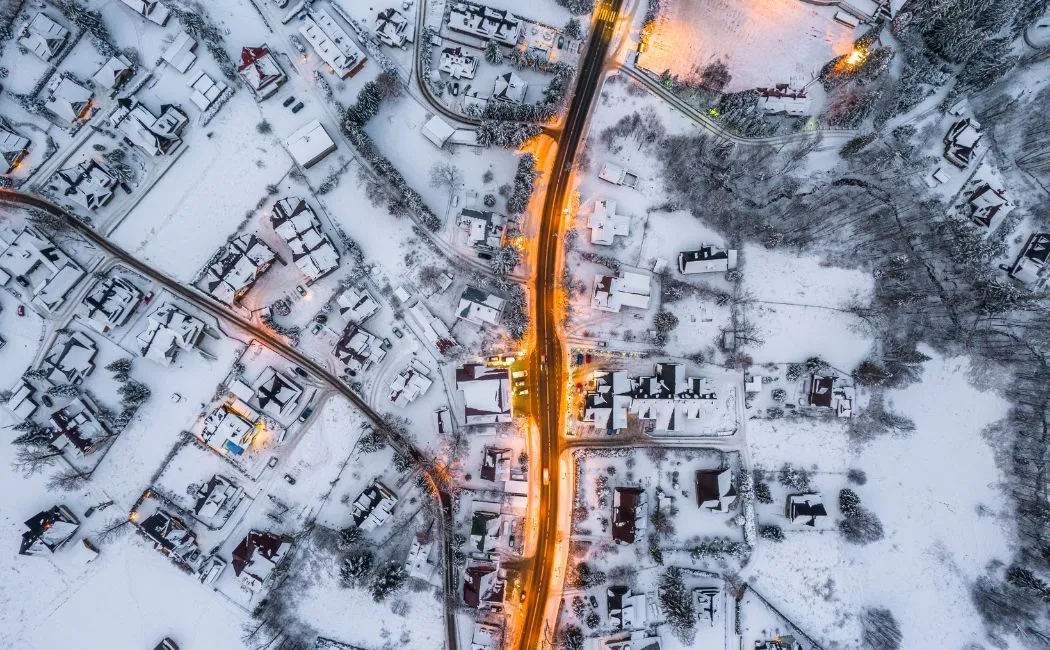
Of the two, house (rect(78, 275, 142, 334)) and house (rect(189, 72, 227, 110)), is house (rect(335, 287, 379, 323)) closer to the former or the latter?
house (rect(78, 275, 142, 334))

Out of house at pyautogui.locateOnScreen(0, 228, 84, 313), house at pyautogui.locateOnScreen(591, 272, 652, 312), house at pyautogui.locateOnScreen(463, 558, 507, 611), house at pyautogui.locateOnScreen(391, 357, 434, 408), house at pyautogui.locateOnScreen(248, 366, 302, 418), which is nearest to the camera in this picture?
house at pyautogui.locateOnScreen(0, 228, 84, 313)

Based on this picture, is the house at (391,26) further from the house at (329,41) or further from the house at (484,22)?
the house at (484,22)

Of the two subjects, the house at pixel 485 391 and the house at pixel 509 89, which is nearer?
the house at pixel 485 391

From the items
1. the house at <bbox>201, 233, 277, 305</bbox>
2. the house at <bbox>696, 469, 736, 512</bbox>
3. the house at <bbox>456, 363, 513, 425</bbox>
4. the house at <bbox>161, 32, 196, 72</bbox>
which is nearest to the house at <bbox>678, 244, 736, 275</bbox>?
the house at <bbox>696, 469, 736, 512</bbox>

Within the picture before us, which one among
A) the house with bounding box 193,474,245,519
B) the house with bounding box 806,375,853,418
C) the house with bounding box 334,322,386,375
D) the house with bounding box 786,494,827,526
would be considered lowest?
the house with bounding box 193,474,245,519

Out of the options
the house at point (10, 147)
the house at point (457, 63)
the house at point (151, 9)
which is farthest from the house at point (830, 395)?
the house at point (10, 147)

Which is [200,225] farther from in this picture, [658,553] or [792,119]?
[792,119]
